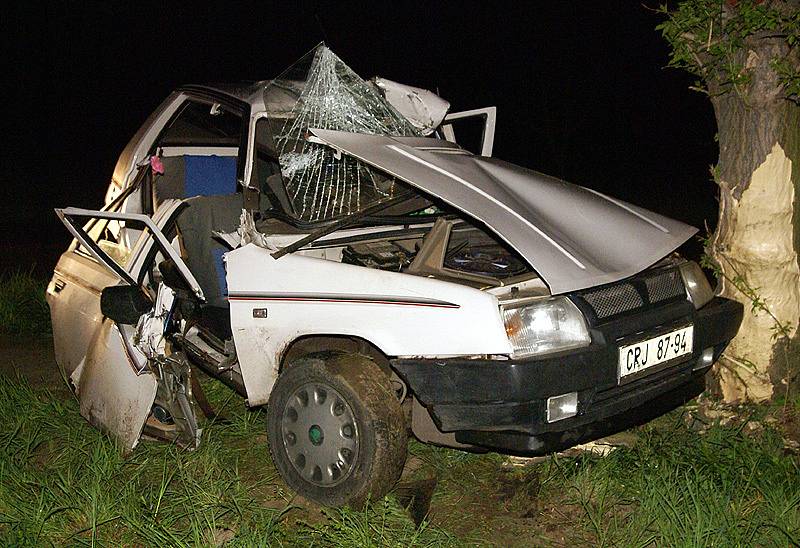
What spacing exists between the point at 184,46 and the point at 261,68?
6.21m

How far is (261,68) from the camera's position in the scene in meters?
28.4

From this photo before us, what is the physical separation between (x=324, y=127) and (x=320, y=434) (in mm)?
1449

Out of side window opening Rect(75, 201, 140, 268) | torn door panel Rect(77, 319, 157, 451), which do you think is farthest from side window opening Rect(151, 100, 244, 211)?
torn door panel Rect(77, 319, 157, 451)

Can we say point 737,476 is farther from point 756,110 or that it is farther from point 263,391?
point 263,391

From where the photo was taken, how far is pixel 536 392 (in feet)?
10.5

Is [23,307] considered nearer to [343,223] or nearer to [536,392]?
[343,223]

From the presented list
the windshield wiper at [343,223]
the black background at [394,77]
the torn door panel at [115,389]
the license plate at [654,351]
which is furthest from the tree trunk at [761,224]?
the black background at [394,77]

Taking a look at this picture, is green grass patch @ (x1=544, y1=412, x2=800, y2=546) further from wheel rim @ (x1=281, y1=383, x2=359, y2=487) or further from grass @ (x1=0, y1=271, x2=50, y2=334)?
grass @ (x1=0, y1=271, x2=50, y2=334)

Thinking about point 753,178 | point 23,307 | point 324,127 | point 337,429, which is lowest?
point 23,307

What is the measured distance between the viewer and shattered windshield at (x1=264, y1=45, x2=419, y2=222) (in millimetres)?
4105

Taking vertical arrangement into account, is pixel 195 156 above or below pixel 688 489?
above

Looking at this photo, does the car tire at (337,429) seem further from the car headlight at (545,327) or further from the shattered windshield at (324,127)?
the shattered windshield at (324,127)

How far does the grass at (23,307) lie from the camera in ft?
21.4

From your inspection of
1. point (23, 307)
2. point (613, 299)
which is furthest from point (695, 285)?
point (23, 307)
